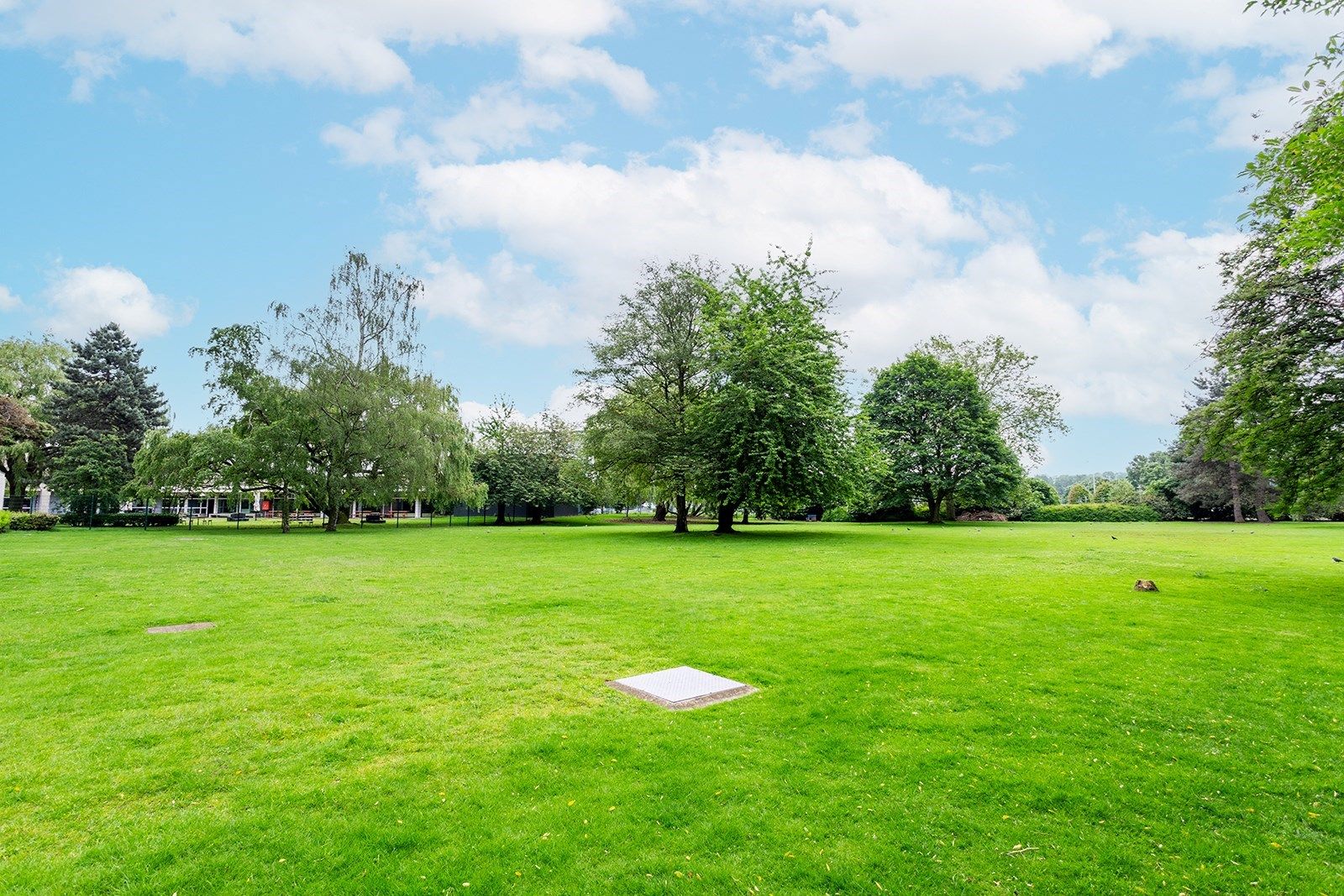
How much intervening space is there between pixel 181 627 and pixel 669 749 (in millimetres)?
7588

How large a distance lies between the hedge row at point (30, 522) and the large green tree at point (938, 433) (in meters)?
47.9

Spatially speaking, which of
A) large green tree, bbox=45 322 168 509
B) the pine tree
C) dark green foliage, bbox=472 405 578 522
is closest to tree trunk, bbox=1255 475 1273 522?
Answer: dark green foliage, bbox=472 405 578 522

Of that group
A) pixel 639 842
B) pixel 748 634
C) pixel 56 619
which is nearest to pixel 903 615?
pixel 748 634

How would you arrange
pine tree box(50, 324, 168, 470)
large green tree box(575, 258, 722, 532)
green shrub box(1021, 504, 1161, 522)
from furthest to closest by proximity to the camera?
green shrub box(1021, 504, 1161, 522), pine tree box(50, 324, 168, 470), large green tree box(575, 258, 722, 532)

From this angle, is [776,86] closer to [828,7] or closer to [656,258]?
[828,7]

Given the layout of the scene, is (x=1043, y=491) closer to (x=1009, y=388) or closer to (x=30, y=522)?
(x=1009, y=388)

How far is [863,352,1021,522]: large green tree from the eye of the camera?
136 ft

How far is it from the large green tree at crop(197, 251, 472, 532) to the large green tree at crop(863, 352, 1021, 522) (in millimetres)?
28388

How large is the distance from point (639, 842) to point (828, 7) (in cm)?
1770

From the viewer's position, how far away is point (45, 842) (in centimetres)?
327

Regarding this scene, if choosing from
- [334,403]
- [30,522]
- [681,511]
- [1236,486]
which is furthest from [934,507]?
[30,522]

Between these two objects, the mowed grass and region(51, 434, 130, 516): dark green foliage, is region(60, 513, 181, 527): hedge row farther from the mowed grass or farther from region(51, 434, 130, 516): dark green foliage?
the mowed grass

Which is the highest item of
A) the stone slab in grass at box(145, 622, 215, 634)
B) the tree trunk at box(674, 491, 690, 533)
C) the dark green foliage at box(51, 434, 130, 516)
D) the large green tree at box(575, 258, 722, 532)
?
the large green tree at box(575, 258, 722, 532)

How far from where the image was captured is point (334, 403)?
32812 millimetres
